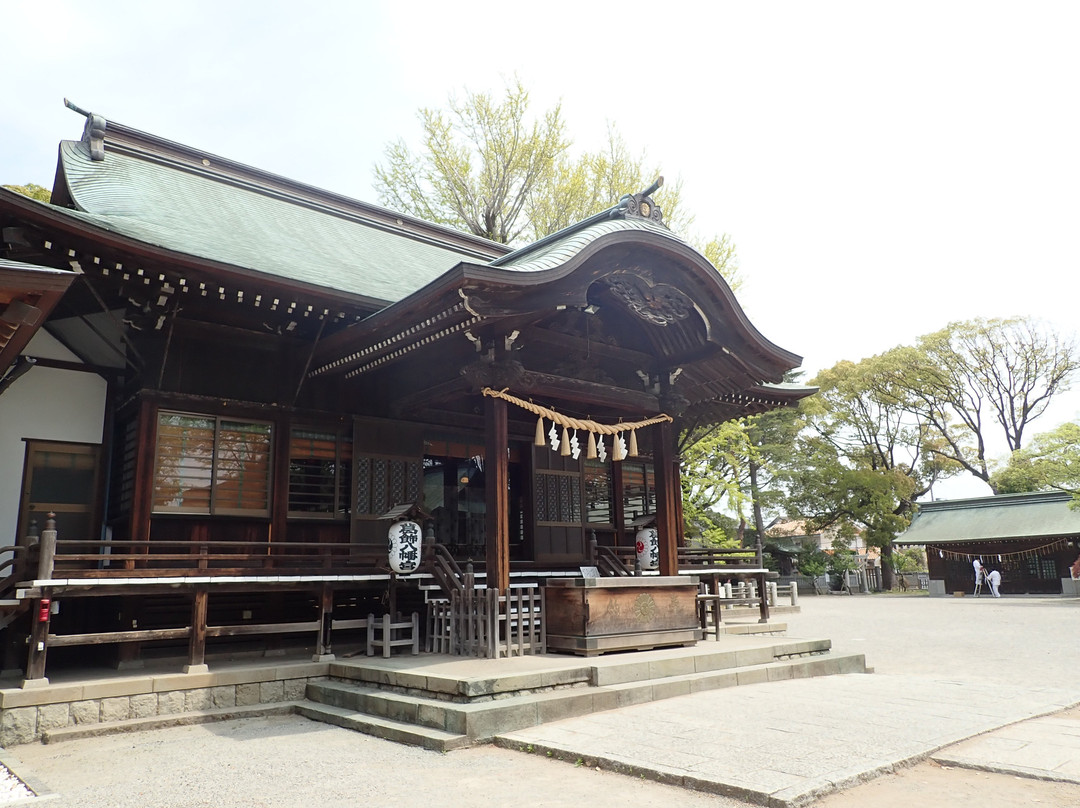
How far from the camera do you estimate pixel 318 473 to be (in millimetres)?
10148

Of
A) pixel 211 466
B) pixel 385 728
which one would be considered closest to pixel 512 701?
pixel 385 728

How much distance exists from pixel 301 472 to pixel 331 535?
3.07 feet

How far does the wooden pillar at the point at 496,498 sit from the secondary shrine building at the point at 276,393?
25 millimetres

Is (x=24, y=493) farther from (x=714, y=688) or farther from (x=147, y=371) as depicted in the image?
(x=714, y=688)

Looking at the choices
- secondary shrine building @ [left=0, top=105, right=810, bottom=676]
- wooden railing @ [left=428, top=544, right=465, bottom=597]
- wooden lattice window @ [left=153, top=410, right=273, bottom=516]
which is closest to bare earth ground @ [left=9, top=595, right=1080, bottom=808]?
secondary shrine building @ [left=0, top=105, right=810, bottom=676]

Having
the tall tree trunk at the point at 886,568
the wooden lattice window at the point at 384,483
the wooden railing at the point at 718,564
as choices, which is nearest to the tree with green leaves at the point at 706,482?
the wooden railing at the point at 718,564

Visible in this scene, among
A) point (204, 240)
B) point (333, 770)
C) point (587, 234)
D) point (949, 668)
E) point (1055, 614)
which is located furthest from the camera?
point (1055, 614)

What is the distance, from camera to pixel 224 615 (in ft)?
30.4

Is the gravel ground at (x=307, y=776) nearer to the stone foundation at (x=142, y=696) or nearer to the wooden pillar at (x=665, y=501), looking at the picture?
the stone foundation at (x=142, y=696)

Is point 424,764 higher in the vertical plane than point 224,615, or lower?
lower

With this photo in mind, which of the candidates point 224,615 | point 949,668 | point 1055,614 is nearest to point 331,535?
point 224,615

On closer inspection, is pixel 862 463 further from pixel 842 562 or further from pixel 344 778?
pixel 344 778

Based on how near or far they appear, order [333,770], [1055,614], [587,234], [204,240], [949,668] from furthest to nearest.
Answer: [1055,614] < [949,668] < [204,240] < [587,234] < [333,770]

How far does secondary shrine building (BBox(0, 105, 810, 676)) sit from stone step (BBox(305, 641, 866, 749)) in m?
1.45
